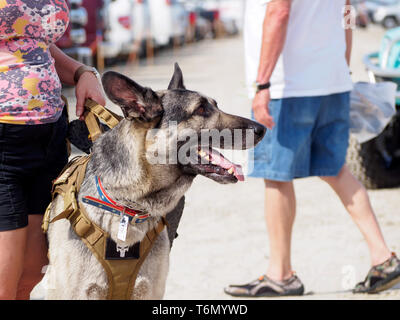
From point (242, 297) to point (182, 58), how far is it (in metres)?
19.2

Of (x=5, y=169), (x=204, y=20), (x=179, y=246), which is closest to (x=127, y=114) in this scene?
(x=5, y=169)

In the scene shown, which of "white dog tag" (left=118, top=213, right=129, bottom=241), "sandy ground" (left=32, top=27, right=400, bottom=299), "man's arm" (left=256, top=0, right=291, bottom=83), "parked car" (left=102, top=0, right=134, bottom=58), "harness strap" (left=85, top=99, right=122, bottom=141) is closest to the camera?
"white dog tag" (left=118, top=213, right=129, bottom=241)

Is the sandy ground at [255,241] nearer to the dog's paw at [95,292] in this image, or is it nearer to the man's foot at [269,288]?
the man's foot at [269,288]

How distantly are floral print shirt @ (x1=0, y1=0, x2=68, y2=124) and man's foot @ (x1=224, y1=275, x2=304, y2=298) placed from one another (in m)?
2.09

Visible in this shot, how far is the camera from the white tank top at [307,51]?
389 centimetres

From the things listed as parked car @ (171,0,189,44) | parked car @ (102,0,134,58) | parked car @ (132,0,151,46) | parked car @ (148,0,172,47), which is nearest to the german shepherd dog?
parked car @ (102,0,134,58)

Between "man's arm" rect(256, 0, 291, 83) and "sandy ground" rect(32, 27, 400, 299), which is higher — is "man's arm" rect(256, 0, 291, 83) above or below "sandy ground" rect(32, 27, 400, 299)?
above

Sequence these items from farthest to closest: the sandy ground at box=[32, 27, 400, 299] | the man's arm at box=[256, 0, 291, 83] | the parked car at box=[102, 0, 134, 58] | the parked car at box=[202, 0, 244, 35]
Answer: the parked car at box=[202, 0, 244, 35], the parked car at box=[102, 0, 134, 58], the sandy ground at box=[32, 27, 400, 299], the man's arm at box=[256, 0, 291, 83]

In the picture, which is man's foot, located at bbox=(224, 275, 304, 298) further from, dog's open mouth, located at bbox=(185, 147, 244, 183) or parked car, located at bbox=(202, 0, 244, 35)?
parked car, located at bbox=(202, 0, 244, 35)

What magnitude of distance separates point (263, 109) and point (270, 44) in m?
0.38

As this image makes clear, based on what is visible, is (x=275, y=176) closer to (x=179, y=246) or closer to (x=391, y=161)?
(x=179, y=246)

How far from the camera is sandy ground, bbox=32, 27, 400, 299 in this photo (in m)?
4.39

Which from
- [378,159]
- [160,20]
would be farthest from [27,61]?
[160,20]

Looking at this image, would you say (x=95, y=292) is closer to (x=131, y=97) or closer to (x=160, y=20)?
(x=131, y=97)
